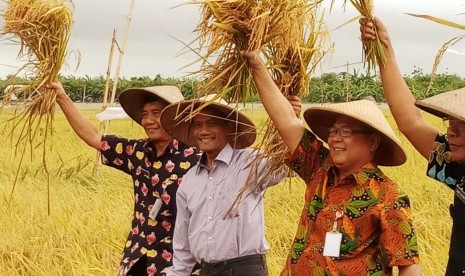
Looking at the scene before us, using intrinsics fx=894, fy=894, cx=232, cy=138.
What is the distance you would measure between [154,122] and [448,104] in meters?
1.42

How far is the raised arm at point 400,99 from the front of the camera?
274cm

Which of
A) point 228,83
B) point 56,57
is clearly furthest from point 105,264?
point 228,83

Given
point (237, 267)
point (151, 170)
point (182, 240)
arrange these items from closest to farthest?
point (237, 267)
point (182, 240)
point (151, 170)

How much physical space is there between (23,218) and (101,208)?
1.79 ft

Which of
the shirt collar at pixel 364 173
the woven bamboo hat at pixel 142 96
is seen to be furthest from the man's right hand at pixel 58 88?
the shirt collar at pixel 364 173

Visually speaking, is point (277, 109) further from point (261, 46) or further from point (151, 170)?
point (151, 170)

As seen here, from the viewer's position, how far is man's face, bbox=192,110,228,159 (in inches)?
126

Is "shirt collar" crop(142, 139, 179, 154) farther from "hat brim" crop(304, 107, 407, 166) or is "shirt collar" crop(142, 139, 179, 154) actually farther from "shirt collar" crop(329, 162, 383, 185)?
"shirt collar" crop(329, 162, 383, 185)

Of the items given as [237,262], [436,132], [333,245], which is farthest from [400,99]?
[237,262]

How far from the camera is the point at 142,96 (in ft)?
12.2

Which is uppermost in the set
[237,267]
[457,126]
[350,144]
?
[457,126]

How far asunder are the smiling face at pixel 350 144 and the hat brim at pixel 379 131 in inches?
1.5

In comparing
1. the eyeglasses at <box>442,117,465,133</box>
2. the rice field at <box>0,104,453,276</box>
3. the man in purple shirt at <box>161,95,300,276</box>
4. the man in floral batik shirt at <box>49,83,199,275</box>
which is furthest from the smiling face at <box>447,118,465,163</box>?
the man in floral batik shirt at <box>49,83,199,275</box>

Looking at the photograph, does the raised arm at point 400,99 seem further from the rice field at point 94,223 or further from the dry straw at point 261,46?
the rice field at point 94,223
